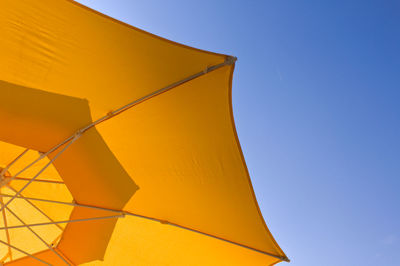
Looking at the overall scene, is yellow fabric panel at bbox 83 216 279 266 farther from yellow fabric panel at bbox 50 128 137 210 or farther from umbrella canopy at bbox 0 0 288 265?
yellow fabric panel at bbox 50 128 137 210

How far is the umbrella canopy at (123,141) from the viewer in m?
2.81

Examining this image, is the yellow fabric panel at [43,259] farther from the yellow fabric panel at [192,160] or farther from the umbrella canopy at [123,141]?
the yellow fabric panel at [192,160]

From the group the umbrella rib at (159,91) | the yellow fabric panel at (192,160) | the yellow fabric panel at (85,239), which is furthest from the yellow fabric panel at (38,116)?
the yellow fabric panel at (85,239)

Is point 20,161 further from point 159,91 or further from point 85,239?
point 159,91

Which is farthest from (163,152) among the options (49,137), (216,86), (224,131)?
(49,137)

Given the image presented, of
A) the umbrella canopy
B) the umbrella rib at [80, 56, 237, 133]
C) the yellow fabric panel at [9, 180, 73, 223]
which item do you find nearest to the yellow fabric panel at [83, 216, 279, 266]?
the umbrella canopy

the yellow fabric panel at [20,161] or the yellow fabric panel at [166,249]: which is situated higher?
the yellow fabric panel at [20,161]

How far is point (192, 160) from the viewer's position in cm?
352

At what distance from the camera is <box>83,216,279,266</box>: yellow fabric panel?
3836 mm

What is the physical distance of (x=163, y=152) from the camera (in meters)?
3.46

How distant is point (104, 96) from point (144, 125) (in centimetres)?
49

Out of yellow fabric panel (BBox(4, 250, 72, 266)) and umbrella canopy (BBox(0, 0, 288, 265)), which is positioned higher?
umbrella canopy (BBox(0, 0, 288, 265))

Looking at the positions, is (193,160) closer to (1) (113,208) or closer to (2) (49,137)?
(1) (113,208)

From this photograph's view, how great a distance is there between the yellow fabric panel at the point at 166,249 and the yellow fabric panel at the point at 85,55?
1.57m
